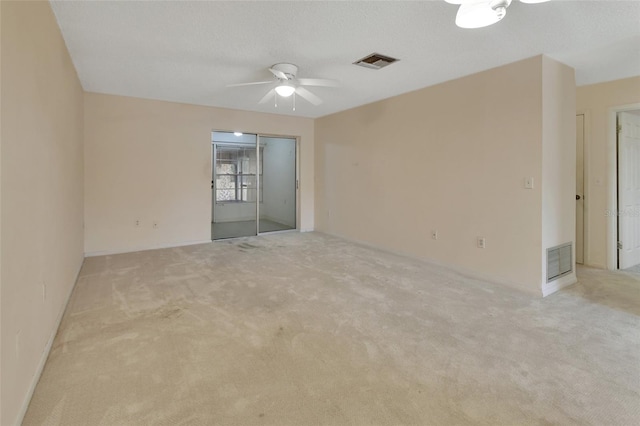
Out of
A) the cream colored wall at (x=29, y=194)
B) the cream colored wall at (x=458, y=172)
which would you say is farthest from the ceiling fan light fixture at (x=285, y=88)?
the cream colored wall at (x=29, y=194)

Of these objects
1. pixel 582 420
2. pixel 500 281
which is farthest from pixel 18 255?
pixel 500 281

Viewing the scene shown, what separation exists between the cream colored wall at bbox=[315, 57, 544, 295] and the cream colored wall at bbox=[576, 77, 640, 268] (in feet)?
3.36

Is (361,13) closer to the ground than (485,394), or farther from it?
farther from it

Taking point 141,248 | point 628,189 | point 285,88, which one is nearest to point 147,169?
point 141,248

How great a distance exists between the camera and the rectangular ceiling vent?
10.8ft

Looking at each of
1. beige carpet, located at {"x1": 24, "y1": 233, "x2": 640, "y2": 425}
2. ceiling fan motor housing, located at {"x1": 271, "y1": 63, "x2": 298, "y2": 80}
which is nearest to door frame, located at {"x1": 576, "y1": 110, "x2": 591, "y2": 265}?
beige carpet, located at {"x1": 24, "y1": 233, "x2": 640, "y2": 425}

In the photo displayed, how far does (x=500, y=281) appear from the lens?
11.8 feet

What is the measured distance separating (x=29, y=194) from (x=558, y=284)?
15.0 ft

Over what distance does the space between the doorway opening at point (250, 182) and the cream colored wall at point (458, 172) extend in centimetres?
184

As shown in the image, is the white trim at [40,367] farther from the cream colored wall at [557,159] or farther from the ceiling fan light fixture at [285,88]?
the cream colored wall at [557,159]

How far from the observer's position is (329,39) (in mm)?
2869

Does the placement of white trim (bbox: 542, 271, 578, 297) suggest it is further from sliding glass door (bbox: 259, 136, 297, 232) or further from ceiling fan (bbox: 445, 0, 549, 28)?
sliding glass door (bbox: 259, 136, 297, 232)

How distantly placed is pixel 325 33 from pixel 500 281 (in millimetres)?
3158

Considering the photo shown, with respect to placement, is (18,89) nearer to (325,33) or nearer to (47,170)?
(47,170)
